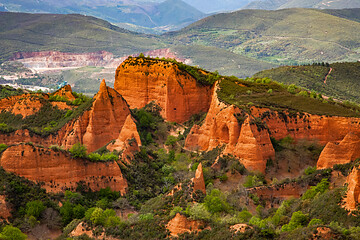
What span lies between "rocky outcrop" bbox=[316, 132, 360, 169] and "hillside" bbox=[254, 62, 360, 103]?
151 ft

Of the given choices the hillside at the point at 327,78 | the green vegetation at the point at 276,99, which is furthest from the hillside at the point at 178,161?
the hillside at the point at 327,78

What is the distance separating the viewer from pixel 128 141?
A: 6188 centimetres

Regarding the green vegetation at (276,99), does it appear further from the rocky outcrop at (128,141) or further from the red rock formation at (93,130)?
the red rock formation at (93,130)

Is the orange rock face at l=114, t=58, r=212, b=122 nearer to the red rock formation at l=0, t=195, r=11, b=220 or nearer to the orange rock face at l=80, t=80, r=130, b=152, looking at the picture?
the orange rock face at l=80, t=80, r=130, b=152

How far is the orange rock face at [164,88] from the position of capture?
2995 inches

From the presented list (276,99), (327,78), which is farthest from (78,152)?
(327,78)

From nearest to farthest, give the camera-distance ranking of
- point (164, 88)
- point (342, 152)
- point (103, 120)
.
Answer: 1. point (342, 152)
2. point (103, 120)
3. point (164, 88)

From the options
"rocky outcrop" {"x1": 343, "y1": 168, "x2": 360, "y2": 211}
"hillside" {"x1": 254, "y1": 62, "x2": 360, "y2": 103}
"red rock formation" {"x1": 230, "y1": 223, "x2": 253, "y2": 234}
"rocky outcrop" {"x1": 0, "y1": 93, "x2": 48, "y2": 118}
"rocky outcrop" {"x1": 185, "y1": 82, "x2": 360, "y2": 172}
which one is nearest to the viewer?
"red rock formation" {"x1": 230, "y1": 223, "x2": 253, "y2": 234}

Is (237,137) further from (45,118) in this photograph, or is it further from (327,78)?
(327,78)

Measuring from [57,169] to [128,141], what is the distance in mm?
11948

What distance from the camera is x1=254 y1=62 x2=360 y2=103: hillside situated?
346 feet

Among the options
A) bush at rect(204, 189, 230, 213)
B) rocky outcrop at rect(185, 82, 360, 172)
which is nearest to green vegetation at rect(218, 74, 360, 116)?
rocky outcrop at rect(185, 82, 360, 172)

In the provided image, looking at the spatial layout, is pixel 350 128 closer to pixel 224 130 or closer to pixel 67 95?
pixel 224 130

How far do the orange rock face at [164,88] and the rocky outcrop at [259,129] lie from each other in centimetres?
986
